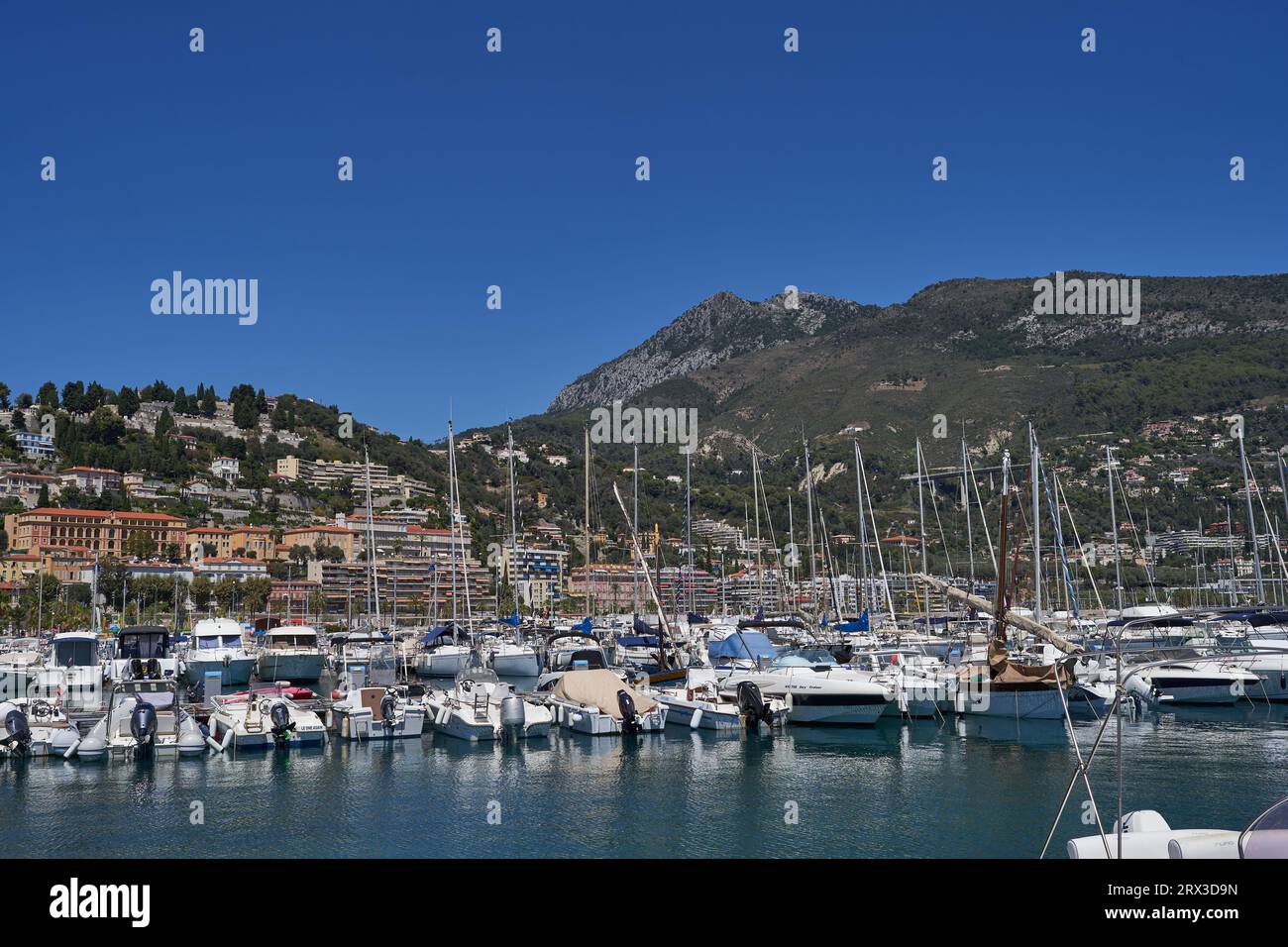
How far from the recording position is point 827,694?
3353 cm

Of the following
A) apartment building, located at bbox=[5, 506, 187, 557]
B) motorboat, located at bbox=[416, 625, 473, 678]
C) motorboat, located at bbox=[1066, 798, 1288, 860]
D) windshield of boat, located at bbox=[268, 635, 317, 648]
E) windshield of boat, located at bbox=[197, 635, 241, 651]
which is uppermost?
apartment building, located at bbox=[5, 506, 187, 557]

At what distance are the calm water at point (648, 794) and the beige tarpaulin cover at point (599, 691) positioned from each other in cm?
134

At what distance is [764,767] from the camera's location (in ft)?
87.2

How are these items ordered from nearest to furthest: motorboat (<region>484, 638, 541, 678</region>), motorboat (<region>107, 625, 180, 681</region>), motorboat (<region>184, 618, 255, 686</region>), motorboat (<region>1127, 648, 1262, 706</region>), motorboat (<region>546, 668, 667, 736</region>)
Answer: motorboat (<region>546, 668, 667, 736</region>), motorboat (<region>1127, 648, 1262, 706</region>), motorboat (<region>107, 625, 180, 681</region>), motorboat (<region>184, 618, 255, 686</region>), motorboat (<region>484, 638, 541, 678</region>)

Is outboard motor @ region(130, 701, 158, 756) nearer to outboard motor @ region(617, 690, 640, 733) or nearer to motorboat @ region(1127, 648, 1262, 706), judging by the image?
outboard motor @ region(617, 690, 640, 733)

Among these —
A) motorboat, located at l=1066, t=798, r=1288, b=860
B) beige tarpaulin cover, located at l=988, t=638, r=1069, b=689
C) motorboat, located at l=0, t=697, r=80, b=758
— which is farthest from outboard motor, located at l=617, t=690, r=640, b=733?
motorboat, located at l=1066, t=798, r=1288, b=860

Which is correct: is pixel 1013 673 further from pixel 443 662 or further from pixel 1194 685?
pixel 443 662

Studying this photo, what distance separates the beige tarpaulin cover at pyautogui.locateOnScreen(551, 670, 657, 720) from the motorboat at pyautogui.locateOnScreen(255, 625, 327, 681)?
21.4 meters

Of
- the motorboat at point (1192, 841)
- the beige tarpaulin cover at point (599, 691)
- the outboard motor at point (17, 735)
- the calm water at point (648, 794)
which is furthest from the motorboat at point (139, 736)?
the motorboat at point (1192, 841)

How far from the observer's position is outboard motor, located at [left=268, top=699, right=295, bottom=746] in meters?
29.6

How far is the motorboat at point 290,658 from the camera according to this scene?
2012 inches

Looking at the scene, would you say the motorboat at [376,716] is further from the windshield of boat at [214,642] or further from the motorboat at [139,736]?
the windshield of boat at [214,642]

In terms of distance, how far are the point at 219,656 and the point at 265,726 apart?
19718 millimetres

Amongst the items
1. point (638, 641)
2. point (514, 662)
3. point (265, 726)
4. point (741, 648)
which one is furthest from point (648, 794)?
point (638, 641)
